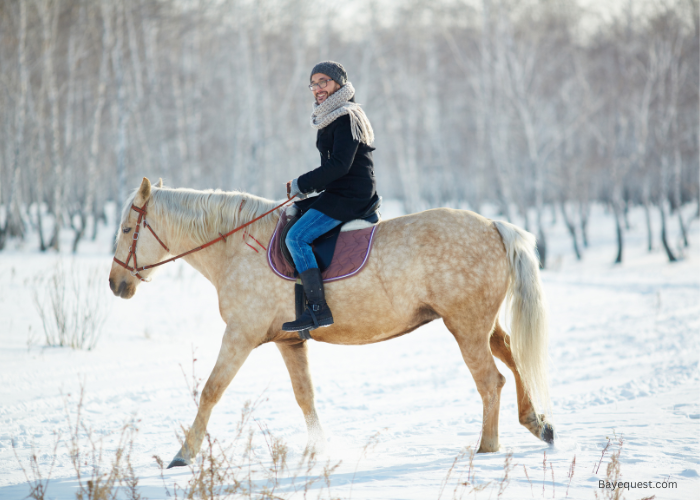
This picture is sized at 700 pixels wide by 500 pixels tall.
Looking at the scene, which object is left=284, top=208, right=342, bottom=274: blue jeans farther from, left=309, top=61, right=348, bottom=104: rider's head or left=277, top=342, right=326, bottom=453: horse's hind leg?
left=309, top=61, right=348, bottom=104: rider's head

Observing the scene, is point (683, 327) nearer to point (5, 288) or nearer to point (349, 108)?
point (349, 108)

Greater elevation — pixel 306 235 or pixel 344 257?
pixel 306 235

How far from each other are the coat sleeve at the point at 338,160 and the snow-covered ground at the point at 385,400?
6.33 feet

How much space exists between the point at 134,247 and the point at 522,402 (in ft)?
10.8

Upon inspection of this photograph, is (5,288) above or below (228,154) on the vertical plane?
below

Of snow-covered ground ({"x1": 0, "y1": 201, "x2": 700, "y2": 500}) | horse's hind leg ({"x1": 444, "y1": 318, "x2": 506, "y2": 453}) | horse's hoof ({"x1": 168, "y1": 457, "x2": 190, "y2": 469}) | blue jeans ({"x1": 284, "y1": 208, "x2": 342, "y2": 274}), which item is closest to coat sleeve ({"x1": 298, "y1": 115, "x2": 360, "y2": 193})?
blue jeans ({"x1": 284, "y1": 208, "x2": 342, "y2": 274})

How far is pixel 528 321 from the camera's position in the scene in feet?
11.9

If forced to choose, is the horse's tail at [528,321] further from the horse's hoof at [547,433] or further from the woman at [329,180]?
the woman at [329,180]

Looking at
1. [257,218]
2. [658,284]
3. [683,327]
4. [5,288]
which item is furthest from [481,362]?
[658,284]

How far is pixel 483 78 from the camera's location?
1952 centimetres

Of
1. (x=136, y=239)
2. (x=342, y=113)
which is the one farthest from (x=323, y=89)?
(x=136, y=239)

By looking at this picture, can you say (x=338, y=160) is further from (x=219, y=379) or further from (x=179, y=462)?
(x=179, y=462)

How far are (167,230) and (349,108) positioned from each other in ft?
5.80

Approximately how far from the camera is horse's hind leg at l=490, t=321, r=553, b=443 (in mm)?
3717
